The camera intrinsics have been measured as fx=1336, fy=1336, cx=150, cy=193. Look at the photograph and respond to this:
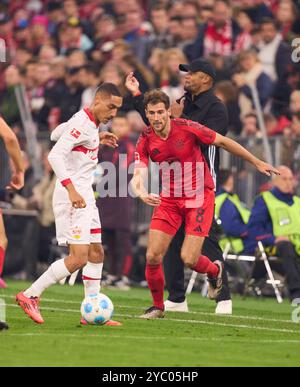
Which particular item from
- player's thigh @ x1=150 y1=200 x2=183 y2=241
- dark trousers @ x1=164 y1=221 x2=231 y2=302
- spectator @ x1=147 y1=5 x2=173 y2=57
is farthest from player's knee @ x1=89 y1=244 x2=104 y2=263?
spectator @ x1=147 y1=5 x2=173 y2=57

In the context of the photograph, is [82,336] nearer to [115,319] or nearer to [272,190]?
[115,319]

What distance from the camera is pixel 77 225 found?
41.9 ft

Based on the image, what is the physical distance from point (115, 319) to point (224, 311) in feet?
5.80

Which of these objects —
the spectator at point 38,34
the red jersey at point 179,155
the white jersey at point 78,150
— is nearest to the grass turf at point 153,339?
the white jersey at point 78,150

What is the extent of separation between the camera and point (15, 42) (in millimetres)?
28234

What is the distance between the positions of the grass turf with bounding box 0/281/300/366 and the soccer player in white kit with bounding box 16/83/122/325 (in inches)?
15.6

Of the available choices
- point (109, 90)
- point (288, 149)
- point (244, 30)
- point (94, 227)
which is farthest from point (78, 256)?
point (244, 30)

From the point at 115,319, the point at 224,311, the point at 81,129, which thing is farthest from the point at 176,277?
the point at 81,129

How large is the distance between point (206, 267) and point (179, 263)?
1.09m

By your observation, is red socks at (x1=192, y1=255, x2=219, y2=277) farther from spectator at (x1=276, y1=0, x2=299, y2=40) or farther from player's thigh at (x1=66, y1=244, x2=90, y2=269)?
spectator at (x1=276, y1=0, x2=299, y2=40)

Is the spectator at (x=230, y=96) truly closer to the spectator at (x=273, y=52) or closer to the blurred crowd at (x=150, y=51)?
the blurred crowd at (x=150, y=51)

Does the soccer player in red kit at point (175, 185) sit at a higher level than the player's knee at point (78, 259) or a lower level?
higher

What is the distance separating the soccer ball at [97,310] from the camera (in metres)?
12.5

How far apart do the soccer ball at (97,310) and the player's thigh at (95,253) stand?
26.9 inches
